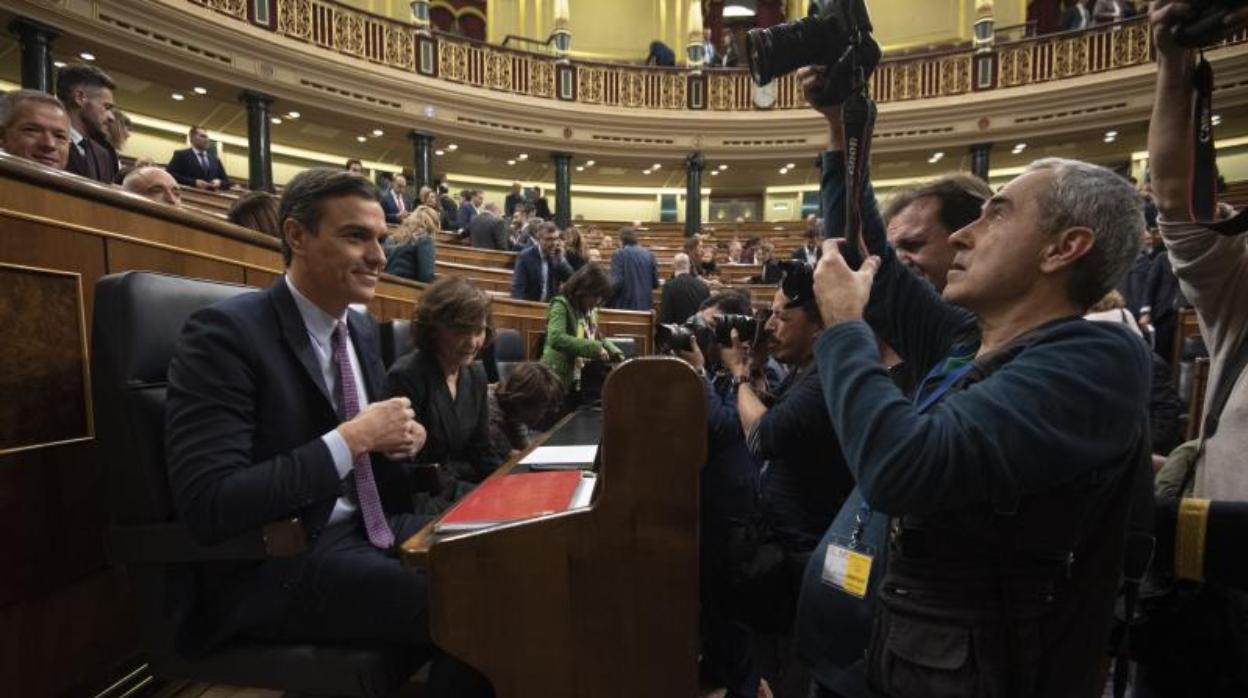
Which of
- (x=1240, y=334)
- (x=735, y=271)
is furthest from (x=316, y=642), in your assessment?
(x=735, y=271)

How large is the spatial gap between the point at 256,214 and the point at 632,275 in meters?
3.91

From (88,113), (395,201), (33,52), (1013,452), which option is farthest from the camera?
(395,201)

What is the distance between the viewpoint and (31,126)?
1876 millimetres

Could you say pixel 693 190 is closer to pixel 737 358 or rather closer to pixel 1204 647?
pixel 737 358

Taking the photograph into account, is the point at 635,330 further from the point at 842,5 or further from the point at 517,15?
the point at 517,15

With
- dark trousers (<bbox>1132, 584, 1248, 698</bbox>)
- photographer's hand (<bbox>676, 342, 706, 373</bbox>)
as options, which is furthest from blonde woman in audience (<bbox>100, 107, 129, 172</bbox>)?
dark trousers (<bbox>1132, 584, 1248, 698</bbox>)

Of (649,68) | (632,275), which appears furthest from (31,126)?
(649,68)

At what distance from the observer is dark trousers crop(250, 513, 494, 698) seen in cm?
105

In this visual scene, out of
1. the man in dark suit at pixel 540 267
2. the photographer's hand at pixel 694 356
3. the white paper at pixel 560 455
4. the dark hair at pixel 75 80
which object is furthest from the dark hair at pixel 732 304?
the man in dark suit at pixel 540 267

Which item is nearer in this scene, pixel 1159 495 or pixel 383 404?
pixel 1159 495

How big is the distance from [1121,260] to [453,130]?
1059cm

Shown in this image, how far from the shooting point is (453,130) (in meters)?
10.3

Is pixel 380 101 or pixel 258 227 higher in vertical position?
pixel 380 101

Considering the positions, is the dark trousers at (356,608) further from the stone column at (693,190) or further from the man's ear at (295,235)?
the stone column at (693,190)
